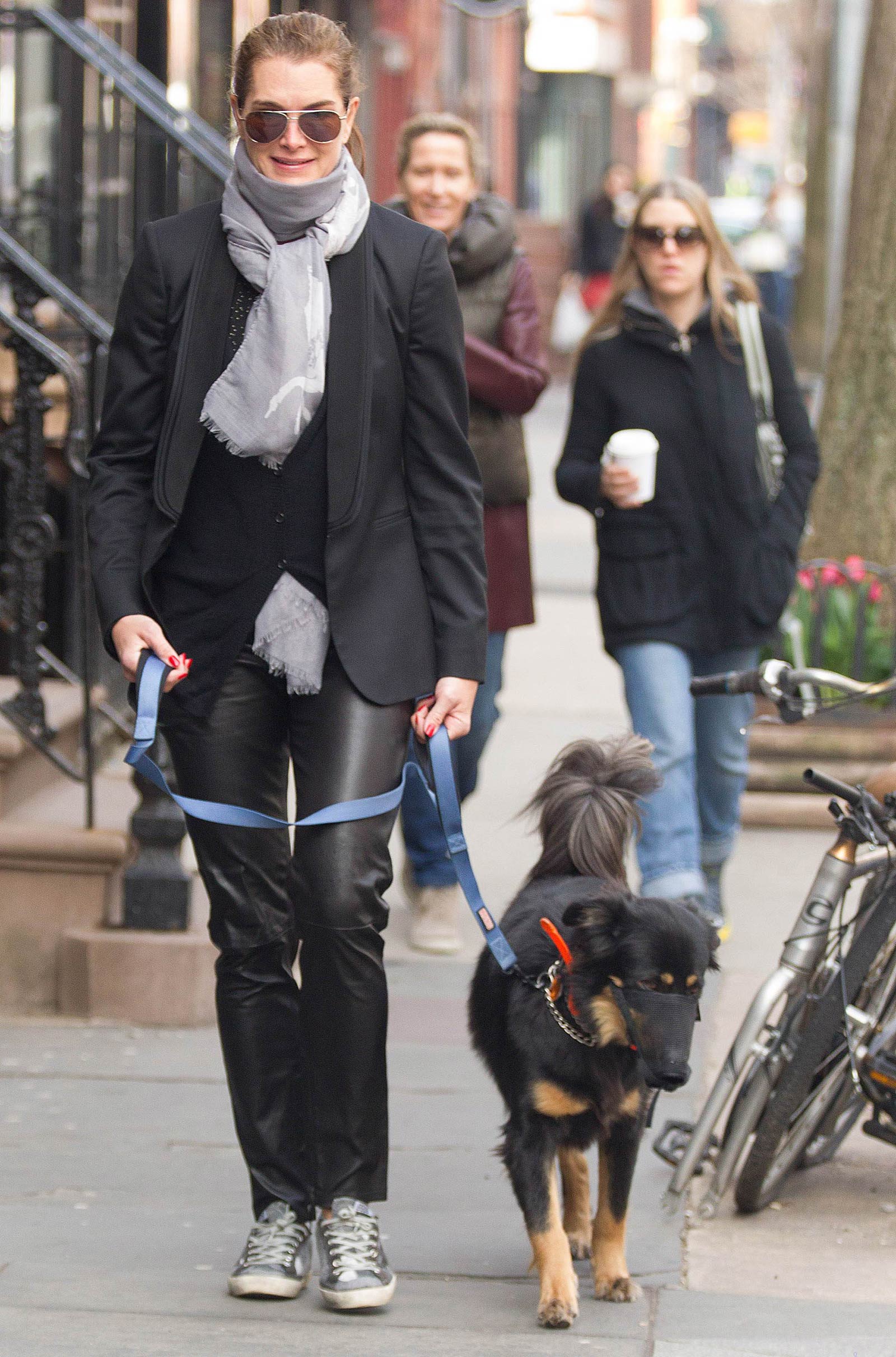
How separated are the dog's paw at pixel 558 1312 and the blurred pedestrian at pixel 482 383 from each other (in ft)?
7.57

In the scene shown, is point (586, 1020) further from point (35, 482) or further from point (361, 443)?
point (35, 482)

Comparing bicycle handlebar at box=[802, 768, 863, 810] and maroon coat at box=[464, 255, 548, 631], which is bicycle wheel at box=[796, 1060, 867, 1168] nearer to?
bicycle handlebar at box=[802, 768, 863, 810]

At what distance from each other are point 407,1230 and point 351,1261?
53 centimetres

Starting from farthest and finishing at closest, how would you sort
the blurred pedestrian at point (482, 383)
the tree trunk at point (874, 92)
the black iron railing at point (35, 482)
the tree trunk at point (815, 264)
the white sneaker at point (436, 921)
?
1. the tree trunk at point (815, 264)
2. the tree trunk at point (874, 92)
3. the white sneaker at point (436, 921)
4. the blurred pedestrian at point (482, 383)
5. the black iron railing at point (35, 482)

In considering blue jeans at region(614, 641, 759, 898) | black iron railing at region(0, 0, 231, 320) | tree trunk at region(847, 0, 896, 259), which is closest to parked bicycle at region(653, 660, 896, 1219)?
blue jeans at region(614, 641, 759, 898)

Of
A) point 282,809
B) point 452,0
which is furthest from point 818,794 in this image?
point 452,0

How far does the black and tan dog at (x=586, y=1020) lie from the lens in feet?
11.1

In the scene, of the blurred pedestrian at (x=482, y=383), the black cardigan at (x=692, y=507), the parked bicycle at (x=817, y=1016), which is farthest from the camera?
the blurred pedestrian at (x=482, y=383)

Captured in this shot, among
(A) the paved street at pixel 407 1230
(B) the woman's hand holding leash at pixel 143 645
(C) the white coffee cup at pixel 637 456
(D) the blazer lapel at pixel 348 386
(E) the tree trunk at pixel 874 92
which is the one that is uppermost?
(E) the tree trunk at pixel 874 92

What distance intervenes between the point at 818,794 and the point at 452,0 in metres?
11.9

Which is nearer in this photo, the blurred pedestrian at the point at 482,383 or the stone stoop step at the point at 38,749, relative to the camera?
the blurred pedestrian at the point at 482,383

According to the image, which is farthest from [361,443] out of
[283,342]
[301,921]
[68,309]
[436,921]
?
[436,921]

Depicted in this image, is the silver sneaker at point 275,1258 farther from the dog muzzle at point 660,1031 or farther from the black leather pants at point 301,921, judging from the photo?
the dog muzzle at point 660,1031

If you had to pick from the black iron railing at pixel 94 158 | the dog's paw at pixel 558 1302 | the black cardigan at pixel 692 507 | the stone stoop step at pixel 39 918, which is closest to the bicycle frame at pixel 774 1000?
the dog's paw at pixel 558 1302
